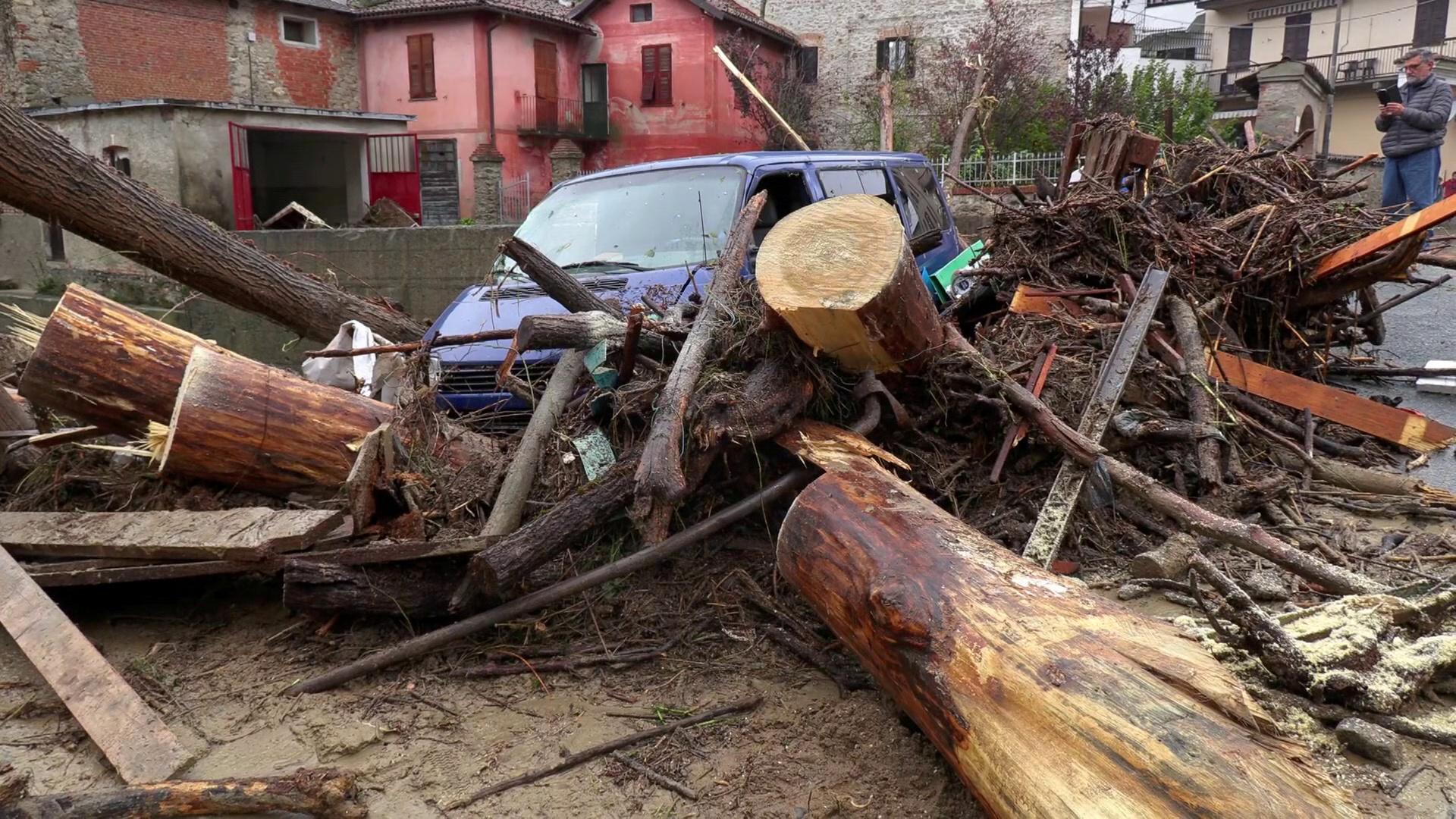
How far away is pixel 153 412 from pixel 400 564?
1877 millimetres

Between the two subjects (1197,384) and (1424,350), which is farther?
(1424,350)

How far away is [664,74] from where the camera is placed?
2912 centimetres

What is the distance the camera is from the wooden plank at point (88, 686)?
125 inches

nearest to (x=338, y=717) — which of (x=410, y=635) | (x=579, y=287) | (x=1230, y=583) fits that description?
(x=410, y=635)

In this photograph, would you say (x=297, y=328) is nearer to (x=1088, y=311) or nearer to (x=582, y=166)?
(x=1088, y=311)

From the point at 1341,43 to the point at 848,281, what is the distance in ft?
148

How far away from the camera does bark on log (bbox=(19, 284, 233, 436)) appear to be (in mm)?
4656

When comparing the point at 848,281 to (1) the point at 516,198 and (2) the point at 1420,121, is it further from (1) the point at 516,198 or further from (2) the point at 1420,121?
(1) the point at 516,198

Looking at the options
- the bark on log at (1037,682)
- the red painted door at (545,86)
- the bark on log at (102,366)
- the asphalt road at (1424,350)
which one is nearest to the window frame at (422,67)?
the red painted door at (545,86)

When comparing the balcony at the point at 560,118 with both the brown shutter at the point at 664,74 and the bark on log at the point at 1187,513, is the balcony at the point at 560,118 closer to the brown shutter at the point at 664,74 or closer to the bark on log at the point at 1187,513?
the brown shutter at the point at 664,74

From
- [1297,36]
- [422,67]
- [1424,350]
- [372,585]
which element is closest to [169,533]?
[372,585]

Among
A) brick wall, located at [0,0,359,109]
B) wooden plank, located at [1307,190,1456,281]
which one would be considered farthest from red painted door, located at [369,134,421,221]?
wooden plank, located at [1307,190,1456,281]

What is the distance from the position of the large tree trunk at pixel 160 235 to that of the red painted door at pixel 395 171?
62.7 feet

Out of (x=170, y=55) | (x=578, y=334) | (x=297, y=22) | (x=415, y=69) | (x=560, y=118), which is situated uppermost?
(x=297, y=22)
